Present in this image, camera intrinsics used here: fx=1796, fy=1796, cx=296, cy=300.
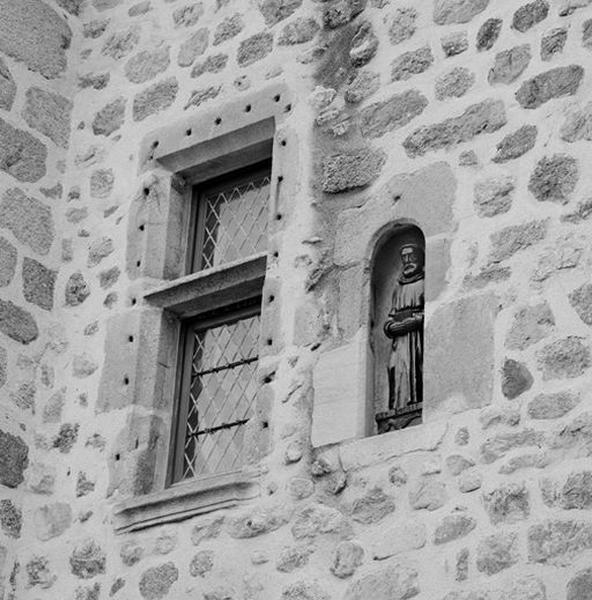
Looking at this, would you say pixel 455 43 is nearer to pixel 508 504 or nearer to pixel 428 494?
pixel 428 494

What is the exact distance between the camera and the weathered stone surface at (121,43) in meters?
7.93

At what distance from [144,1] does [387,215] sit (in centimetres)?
203

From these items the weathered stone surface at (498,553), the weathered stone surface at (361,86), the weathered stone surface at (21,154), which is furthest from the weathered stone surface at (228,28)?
the weathered stone surface at (498,553)

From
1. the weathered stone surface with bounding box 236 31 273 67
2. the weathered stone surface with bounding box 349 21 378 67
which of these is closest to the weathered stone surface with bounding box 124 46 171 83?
A: the weathered stone surface with bounding box 236 31 273 67

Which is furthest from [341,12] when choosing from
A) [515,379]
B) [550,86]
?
[515,379]

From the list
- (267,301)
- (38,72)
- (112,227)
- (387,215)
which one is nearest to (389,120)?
(387,215)

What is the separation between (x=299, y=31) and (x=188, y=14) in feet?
2.26

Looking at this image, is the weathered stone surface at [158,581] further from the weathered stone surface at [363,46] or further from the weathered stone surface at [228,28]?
the weathered stone surface at [228,28]

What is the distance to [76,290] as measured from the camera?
754 centimetres

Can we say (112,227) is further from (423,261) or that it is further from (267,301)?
(423,261)

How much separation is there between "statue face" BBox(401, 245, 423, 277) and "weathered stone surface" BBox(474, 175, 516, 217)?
33 centimetres

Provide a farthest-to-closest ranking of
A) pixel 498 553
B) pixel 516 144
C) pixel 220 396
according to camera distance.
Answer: pixel 220 396 < pixel 516 144 < pixel 498 553

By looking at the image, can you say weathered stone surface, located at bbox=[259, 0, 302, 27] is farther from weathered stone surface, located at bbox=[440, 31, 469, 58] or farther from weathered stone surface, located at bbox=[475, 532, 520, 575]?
weathered stone surface, located at bbox=[475, 532, 520, 575]

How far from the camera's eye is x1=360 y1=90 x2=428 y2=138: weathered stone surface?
264 inches
